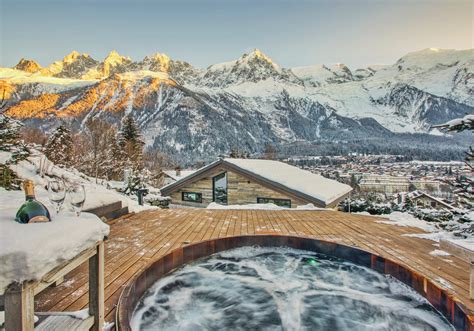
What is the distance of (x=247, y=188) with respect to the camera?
33.1ft

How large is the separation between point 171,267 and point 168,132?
6695 cm

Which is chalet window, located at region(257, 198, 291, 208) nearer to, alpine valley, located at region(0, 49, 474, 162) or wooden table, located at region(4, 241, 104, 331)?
alpine valley, located at region(0, 49, 474, 162)

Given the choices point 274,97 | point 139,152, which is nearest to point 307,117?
point 274,97

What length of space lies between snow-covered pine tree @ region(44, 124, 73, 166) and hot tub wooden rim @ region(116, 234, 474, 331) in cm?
1348

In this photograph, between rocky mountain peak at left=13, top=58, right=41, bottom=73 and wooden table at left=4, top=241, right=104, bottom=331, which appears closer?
wooden table at left=4, top=241, right=104, bottom=331

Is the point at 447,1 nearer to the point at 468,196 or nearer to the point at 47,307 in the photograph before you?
the point at 468,196

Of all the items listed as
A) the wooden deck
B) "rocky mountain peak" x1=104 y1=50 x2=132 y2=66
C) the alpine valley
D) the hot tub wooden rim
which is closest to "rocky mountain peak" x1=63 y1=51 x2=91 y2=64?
the alpine valley

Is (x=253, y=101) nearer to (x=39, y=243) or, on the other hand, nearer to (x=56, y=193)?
(x=56, y=193)

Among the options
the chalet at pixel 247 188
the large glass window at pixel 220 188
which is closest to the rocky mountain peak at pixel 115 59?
the chalet at pixel 247 188

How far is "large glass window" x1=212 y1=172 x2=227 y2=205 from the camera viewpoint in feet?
34.8

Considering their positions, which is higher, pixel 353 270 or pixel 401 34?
pixel 401 34

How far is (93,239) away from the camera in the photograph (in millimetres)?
1224

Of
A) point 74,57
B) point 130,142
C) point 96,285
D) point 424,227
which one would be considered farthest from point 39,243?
point 74,57

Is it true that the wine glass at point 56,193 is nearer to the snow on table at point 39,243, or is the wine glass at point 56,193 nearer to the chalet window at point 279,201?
the snow on table at point 39,243
